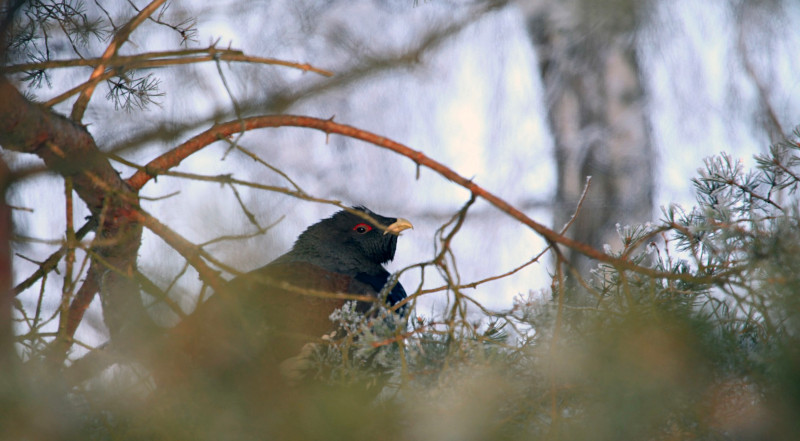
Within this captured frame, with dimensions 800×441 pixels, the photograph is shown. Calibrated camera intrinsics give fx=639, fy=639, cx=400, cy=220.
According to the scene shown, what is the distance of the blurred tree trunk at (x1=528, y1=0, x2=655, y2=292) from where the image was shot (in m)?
3.57

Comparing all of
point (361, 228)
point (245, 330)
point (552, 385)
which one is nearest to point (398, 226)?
point (361, 228)

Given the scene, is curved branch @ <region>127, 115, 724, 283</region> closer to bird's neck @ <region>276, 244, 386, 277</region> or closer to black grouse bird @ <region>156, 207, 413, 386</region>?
black grouse bird @ <region>156, 207, 413, 386</region>

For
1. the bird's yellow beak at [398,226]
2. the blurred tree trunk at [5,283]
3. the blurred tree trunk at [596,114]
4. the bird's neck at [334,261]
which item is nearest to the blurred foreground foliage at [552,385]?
the blurred tree trunk at [5,283]

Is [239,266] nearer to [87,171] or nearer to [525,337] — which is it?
[87,171]

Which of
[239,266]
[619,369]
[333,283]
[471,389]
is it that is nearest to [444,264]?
[471,389]

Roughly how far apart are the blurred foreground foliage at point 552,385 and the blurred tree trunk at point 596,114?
2172mm

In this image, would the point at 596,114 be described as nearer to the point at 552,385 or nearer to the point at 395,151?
the point at 395,151

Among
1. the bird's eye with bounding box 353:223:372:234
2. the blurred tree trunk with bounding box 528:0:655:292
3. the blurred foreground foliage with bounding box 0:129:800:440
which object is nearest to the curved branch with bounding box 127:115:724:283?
the blurred foreground foliage with bounding box 0:129:800:440

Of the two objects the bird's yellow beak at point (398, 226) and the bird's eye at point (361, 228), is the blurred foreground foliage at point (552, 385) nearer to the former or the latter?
the bird's yellow beak at point (398, 226)

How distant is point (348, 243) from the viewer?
128 inches

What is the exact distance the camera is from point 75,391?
3.82 feet

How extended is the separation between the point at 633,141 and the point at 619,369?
2706 millimetres

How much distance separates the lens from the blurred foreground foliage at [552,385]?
43.2 inches

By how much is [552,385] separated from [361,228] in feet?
6.89
